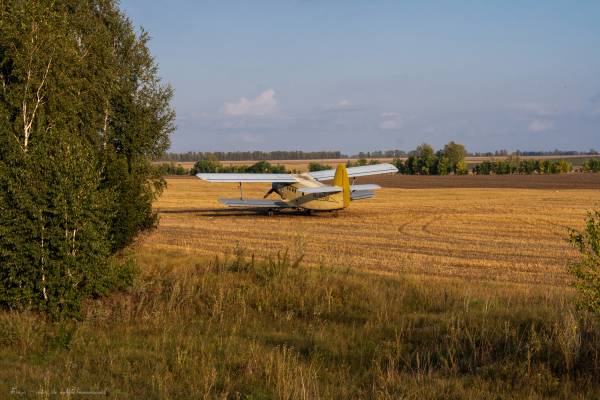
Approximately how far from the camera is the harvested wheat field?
57.2 ft

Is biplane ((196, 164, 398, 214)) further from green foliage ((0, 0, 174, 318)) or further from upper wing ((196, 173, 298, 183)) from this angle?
green foliage ((0, 0, 174, 318))

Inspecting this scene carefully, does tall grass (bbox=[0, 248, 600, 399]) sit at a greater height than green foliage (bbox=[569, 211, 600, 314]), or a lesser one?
lesser

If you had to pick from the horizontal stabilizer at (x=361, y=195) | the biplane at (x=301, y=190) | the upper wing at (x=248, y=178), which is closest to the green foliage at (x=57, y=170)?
the upper wing at (x=248, y=178)

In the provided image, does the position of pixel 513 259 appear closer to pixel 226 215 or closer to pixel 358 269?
pixel 358 269

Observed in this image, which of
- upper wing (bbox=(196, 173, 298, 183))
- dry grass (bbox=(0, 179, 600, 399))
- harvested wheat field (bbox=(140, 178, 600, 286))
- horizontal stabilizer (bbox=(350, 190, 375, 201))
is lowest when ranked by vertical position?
harvested wheat field (bbox=(140, 178, 600, 286))

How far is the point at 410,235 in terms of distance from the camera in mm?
25906

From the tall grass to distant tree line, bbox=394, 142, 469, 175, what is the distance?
101m

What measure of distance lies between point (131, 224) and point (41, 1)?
594 centimetres

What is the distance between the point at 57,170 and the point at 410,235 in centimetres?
1820

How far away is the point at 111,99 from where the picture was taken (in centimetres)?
1980

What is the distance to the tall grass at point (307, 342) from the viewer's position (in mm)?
6633

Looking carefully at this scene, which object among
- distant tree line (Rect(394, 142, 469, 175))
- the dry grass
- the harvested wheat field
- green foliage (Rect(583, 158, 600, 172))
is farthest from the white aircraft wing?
green foliage (Rect(583, 158, 600, 172))

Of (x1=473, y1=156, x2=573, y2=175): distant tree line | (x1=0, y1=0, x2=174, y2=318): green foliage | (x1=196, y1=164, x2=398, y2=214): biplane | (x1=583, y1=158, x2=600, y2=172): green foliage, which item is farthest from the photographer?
(x1=583, y1=158, x2=600, y2=172): green foliage

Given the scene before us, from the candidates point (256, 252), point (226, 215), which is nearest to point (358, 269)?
point (256, 252)
